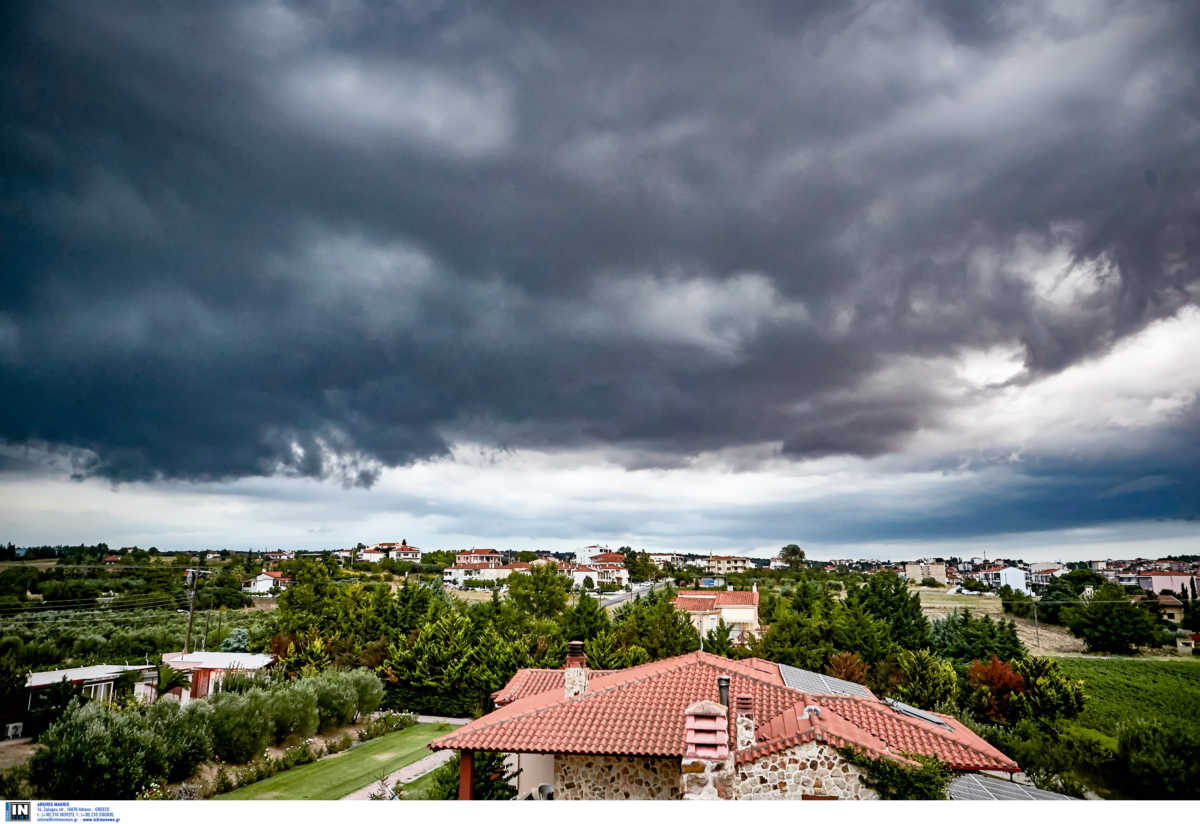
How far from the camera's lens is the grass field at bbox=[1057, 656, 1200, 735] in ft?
15.9

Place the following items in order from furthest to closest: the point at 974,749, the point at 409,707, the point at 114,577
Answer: the point at 409,707
the point at 114,577
the point at 974,749

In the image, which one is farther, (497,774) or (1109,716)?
(497,774)

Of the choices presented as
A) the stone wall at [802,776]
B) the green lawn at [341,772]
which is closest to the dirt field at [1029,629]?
the stone wall at [802,776]

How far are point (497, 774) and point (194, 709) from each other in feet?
9.34

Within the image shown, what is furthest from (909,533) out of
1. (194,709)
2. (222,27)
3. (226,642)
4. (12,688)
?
(226,642)

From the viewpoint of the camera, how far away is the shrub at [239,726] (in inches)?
209

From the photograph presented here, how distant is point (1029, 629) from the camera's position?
7750mm

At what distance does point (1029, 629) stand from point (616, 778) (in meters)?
6.33

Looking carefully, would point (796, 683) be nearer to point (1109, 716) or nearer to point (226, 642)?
point (1109, 716)

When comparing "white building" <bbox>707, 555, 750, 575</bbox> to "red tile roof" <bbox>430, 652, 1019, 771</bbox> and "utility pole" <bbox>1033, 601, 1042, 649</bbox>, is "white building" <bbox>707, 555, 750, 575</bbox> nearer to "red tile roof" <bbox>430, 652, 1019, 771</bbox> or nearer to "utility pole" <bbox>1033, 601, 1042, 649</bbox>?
"utility pole" <bbox>1033, 601, 1042, 649</bbox>

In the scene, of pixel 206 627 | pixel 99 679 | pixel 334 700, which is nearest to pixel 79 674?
pixel 99 679

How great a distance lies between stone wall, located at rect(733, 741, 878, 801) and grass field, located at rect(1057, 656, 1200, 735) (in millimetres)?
2725

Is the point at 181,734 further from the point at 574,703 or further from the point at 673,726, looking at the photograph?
the point at 673,726

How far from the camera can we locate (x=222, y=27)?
479cm
